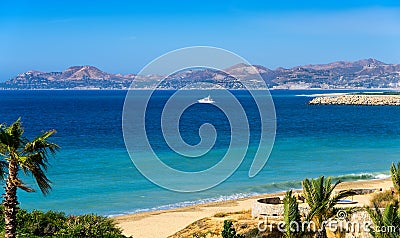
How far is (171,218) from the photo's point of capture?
905 inches

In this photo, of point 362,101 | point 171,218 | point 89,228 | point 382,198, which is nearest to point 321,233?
point 382,198

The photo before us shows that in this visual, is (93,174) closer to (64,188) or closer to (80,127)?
(64,188)

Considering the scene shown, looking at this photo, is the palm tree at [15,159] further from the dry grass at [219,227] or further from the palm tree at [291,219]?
the dry grass at [219,227]

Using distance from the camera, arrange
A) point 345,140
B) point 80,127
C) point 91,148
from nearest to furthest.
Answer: point 91,148 < point 345,140 < point 80,127

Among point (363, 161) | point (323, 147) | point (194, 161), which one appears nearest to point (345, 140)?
point (323, 147)

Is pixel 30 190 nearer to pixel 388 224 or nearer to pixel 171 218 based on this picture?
pixel 388 224

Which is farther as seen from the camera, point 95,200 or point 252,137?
Answer: point 252,137

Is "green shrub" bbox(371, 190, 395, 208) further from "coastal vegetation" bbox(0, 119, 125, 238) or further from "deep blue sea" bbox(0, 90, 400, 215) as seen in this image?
"deep blue sea" bbox(0, 90, 400, 215)

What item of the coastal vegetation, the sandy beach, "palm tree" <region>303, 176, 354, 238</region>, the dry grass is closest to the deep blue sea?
the sandy beach

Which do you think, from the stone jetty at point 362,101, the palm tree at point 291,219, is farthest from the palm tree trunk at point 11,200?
the stone jetty at point 362,101

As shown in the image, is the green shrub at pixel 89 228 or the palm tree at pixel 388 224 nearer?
the palm tree at pixel 388 224

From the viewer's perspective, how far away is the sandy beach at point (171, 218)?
803 inches

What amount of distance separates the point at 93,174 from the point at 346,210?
21.8 meters

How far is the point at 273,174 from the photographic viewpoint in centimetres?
3469
